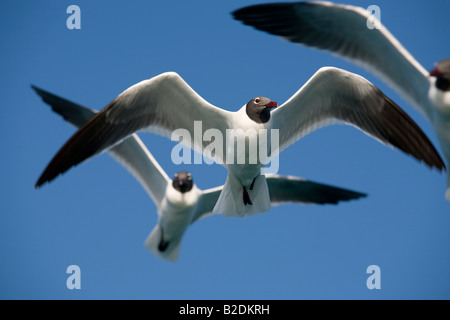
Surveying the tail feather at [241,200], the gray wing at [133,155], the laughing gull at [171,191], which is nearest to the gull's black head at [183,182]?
the laughing gull at [171,191]

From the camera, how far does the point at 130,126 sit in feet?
19.5

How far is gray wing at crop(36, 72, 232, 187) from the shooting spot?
5.68 meters

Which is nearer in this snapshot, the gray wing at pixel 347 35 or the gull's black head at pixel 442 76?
the gray wing at pixel 347 35

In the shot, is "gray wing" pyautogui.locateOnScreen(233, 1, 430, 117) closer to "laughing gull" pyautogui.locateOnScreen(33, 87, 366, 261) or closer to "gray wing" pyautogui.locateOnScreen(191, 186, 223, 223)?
"laughing gull" pyautogui.locateOnScreen(33, 87, 366, 261)

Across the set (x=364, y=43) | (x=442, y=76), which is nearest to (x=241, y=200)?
(x=364, y=43)

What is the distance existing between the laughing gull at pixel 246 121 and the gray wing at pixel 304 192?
1149mm

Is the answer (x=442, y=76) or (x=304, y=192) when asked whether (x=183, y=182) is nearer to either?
(x=304, y=192)

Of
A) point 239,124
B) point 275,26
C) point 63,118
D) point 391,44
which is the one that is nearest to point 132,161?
point 63,118

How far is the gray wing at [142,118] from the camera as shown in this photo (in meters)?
5.68

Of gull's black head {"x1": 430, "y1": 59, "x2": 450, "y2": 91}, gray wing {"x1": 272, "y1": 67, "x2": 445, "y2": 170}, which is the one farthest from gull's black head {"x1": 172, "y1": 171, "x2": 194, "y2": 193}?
gull's black head {"x1": 430, "y1": 59, "x2": 450, "y2": 91}

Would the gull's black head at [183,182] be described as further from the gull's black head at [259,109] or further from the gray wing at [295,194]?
the gull's black head at [259,109]

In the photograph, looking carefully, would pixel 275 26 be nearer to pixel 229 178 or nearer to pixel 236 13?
pixel 236 13

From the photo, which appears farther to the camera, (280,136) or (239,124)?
(280,136)

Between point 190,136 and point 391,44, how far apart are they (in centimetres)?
214
